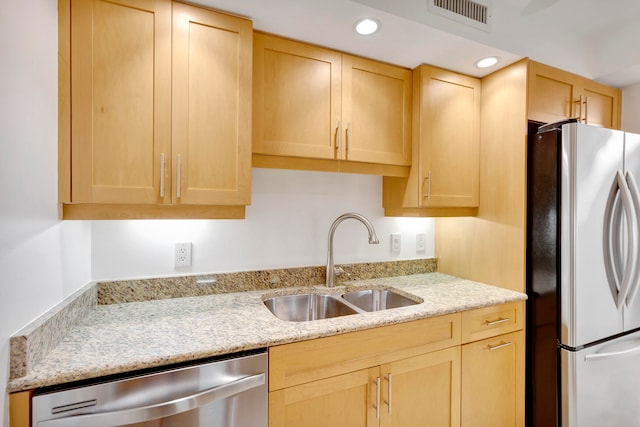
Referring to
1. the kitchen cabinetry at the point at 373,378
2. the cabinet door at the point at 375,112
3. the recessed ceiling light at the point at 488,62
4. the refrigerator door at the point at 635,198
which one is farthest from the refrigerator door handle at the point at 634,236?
the cabinet door at the point at 375,112

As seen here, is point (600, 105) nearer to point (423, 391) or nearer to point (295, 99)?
point (295, 99)

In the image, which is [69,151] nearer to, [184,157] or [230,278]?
[184,157]

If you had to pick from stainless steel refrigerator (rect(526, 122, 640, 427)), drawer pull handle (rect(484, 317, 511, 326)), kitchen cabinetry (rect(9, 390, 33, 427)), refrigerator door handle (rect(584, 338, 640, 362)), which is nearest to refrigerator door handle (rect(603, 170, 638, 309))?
stainless steel refrigerator (rect(526, 122, 640, 427))

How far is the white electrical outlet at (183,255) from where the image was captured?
4.98 ft

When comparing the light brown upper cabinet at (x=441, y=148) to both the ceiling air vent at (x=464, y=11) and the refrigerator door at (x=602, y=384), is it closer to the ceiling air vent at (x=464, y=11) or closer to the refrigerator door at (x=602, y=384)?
the ceiling air vent at (x=464, y=11)

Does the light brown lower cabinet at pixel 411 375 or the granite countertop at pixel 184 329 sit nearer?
the granite countertop at pixel 184 329

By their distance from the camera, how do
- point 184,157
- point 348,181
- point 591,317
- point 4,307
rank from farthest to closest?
1. point 348,181
2. point 591,317
3. point 184,157
4. point 4,307

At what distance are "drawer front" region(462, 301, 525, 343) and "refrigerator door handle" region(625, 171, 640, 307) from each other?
0.55m

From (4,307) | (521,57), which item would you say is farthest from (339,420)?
(521,57)

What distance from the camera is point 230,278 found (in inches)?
63.0

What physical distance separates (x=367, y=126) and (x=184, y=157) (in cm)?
91

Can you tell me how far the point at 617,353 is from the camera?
156cm

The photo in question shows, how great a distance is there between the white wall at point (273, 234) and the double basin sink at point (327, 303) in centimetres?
21

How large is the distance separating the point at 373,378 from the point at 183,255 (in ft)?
3.41
